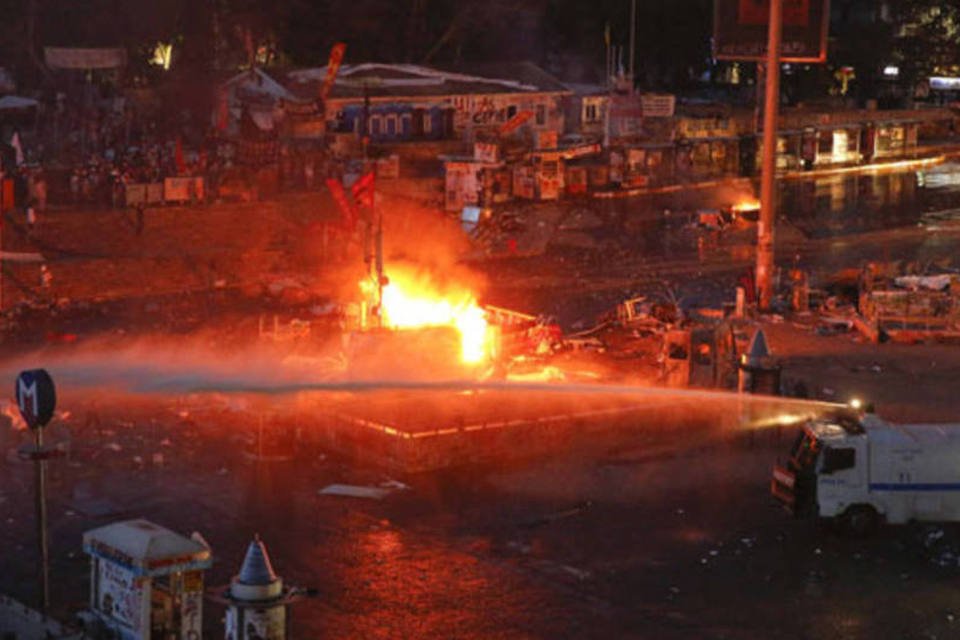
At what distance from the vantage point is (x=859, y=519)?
19.5m

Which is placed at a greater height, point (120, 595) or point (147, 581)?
point (147, 581)

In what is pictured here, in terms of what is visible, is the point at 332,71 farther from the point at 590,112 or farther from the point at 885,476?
the point at 885,476

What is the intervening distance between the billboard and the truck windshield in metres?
17.8

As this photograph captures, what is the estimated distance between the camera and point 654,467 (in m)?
22.9

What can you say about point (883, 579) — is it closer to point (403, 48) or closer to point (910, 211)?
point (910, 211)

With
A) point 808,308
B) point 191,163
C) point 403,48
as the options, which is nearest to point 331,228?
point 191,163

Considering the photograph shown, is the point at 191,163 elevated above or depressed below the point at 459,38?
below

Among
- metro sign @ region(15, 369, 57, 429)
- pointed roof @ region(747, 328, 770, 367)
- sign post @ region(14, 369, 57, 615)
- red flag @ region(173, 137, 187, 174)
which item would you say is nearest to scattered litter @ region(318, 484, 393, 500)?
sign post @ region(14, 369, 57, 615)

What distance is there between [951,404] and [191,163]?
75.2 ft

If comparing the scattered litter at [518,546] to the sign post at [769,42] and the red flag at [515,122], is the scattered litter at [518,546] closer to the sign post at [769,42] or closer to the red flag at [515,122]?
the sign post at [769,42]

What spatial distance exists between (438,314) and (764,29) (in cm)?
1131

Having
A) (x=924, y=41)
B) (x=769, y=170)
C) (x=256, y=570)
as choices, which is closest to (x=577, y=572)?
(x=256, y=570)

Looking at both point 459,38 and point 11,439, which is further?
point 459,38

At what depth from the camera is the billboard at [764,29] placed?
119ft
